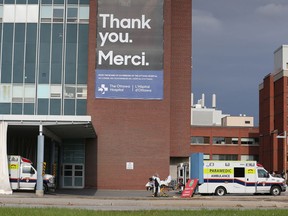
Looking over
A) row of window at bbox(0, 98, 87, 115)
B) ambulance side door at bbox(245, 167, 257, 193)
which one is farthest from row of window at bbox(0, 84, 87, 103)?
ambulance side door at bbox(245, 167, 257, 193)

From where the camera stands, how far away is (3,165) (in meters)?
39.2

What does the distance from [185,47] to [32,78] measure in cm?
1511

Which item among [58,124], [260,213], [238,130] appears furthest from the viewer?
[238,130]

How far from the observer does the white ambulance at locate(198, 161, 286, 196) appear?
4216 cm

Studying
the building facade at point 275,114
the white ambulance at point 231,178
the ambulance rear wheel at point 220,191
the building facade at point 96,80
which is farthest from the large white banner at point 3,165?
the building facade at point 275,114

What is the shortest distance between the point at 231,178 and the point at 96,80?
16.5 meters

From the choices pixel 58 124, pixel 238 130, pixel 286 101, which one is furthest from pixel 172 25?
pixel 238 130

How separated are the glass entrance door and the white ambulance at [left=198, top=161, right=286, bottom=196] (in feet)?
51.0

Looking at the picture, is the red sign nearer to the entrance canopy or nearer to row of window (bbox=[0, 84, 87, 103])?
the entrance canopy

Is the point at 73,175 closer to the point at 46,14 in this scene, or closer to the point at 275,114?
the point at 46,14

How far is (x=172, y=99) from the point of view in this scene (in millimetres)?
56938

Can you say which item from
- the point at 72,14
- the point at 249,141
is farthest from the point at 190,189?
the point at 249,141

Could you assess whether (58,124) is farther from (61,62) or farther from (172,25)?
(172,25)

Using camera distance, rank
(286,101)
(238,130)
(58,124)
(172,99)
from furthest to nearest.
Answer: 1. (238,130)
2. (286,101)
3. (172,99)
4. (58,124)
